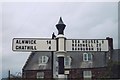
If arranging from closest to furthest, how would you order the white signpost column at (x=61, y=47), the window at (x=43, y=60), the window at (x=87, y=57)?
the white signpost column at (x=61, y=47)
the window at (x=87, y=57)
the window at (x=43, y=60)

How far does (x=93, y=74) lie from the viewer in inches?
1805

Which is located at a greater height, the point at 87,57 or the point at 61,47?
the point at 61,47

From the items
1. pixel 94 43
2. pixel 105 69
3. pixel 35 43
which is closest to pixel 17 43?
pixel 35 43

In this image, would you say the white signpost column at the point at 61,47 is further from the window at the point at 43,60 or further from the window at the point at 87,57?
the window at the point at 43,60

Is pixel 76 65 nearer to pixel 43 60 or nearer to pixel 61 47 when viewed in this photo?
pixel 43 60

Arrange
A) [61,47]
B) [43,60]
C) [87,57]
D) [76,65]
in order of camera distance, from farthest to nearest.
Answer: [43,60]
[87,57]
[76,65]
[61,47]

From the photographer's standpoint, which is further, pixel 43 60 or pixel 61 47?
pixel 43 60

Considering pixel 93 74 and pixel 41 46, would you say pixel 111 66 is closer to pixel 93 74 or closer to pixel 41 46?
pixel 93 74

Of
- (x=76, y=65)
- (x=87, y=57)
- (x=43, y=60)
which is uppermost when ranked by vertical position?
(x=87, y=57)

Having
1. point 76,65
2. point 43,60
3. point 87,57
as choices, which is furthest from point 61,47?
point 43,60

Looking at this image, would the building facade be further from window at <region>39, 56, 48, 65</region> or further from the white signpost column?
the white signpost column

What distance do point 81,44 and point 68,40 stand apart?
38cm

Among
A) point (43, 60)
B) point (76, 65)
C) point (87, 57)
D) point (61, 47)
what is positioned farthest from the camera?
point (43, 60)

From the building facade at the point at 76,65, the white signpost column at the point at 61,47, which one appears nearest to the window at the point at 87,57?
the building facade at the point at 76,65
